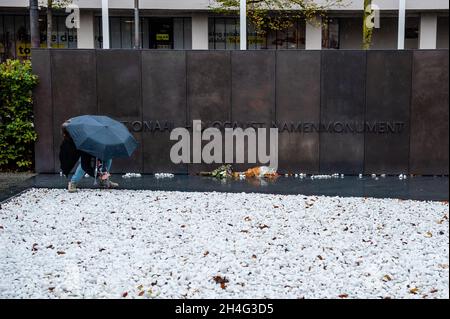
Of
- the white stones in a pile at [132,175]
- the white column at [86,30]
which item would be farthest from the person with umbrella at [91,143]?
the white column at [86,30]

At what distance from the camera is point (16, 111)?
1202cm

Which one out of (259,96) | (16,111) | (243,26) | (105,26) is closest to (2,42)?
(105,26)

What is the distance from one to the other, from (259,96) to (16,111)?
513 cm

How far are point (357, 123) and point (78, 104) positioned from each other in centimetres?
594

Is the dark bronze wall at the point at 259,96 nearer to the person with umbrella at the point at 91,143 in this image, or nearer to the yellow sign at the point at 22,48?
the person with umbrella at the point at 91,143

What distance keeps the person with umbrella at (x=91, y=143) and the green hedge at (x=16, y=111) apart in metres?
2.50

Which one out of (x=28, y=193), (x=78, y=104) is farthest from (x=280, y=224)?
(x=78, y=104)

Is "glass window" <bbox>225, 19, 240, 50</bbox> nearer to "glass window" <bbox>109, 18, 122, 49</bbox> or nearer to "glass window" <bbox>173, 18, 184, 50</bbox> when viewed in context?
"glass window" <bbox>173, 18, 184, 50</bbox>

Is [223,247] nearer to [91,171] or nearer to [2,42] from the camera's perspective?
[91,171]

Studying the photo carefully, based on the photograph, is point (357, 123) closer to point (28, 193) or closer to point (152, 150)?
point (152, 150)

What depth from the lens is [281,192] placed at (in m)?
10.2

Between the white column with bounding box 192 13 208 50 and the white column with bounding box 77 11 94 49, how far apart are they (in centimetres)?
499

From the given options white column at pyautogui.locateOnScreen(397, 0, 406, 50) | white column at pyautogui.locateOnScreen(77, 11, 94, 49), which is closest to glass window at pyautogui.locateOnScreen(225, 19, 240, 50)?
white column at pyautogui.locateOnScreen(77, 11, 94, 49)
